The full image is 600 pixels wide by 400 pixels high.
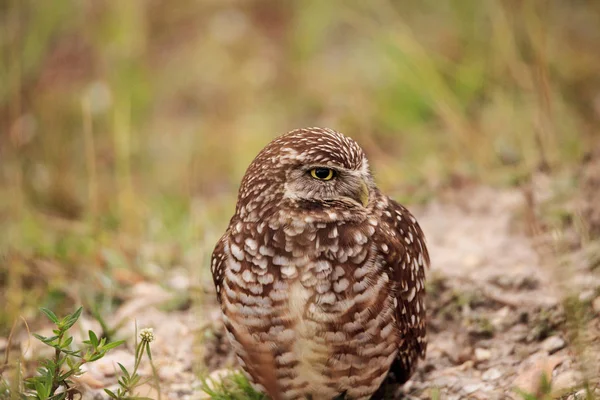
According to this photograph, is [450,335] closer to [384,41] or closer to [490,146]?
[490,146]

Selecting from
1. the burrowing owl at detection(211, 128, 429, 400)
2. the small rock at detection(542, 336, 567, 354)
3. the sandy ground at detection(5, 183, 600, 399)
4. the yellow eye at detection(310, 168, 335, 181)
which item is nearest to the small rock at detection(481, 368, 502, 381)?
the sandy ground at detection(5, 183, 600, 399)

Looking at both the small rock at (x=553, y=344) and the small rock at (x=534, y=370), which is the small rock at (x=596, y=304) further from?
the small rock at (x=534, y=370)

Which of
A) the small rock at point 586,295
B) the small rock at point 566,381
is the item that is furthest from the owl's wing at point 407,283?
the small rock at point 586,295

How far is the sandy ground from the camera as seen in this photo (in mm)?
2824

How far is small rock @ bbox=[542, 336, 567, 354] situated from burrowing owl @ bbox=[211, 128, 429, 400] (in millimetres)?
642

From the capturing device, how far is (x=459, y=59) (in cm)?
625

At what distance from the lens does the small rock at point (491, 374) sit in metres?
2.90

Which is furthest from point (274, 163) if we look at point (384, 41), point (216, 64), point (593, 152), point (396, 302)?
point (216, 64)

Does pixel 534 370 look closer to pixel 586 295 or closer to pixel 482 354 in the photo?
pixel 482 354

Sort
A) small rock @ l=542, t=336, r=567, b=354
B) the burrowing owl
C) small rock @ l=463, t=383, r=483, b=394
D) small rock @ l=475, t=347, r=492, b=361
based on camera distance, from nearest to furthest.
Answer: the burrowing owl, small rock @ l=463, t=383, r=483, b=394, small rock @ l=542, t=336, r=567, b=354, small rock @ l=475, t=347, r=492, b=361

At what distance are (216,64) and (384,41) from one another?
5.86 feet

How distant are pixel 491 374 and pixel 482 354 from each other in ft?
0.55

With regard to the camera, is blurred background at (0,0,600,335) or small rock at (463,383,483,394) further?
blurred background at (0,0,600,335)

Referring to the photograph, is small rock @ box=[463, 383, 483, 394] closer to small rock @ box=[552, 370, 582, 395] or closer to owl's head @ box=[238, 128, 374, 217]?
small rock @ box=[552, 370, 582, 395]
